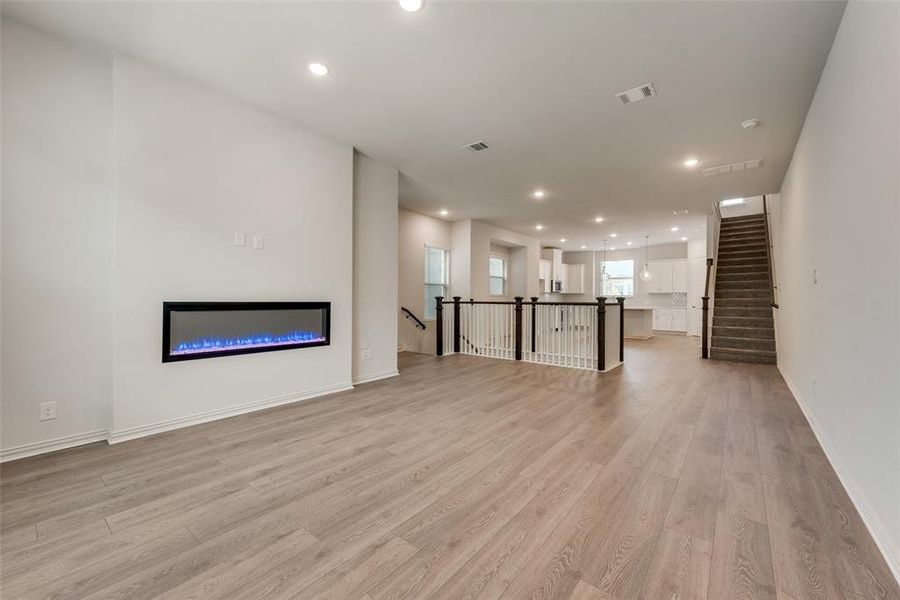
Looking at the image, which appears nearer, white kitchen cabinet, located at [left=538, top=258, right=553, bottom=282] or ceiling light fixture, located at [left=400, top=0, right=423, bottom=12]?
ceiling light fixture, located at [left=400, top=0, right=423, bottom=12]

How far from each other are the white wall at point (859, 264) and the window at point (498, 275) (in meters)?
6.78

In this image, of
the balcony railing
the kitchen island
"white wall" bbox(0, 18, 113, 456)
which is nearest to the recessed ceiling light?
"white wall" bbox(0, 18, 113, 456)

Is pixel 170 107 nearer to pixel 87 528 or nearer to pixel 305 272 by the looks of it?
pixel 305 272

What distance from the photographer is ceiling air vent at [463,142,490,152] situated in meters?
4.14

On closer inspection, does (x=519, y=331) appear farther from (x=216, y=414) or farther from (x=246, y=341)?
(x=216, y=414)

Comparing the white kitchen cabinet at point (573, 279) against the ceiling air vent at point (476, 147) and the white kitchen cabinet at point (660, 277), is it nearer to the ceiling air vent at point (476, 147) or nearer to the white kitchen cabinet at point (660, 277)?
the white kitchen cabinet at point (660, 277)

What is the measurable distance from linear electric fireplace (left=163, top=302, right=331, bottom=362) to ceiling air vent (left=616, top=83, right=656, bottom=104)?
344 centimetres

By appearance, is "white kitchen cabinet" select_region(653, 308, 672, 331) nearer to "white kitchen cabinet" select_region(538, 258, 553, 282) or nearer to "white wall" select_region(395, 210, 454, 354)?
"white kitchen cabinet" select_region(538, 258, 553, 282)

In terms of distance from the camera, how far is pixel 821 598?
1.28 m

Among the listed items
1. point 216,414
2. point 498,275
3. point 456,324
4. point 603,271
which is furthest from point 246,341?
point 603,271

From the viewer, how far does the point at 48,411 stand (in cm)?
251

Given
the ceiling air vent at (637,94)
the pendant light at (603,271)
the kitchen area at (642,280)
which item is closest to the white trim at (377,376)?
the ceiling air vent at (637,94)

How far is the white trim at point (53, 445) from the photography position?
7.74 feet

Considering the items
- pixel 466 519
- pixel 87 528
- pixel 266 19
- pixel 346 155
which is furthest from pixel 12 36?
pixel 466 519
